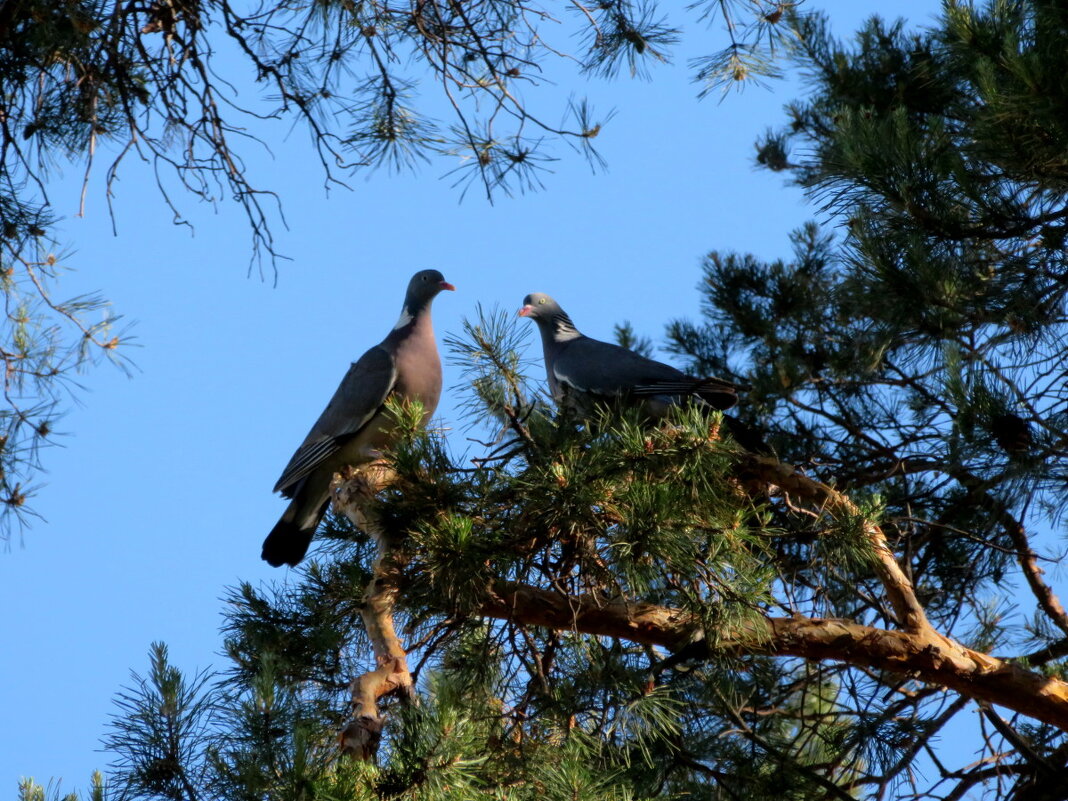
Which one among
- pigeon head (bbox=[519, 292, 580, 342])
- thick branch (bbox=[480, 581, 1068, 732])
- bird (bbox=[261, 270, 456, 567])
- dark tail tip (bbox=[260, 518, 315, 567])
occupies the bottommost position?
thick branch (bbox=[480, 581, 1068, 732])

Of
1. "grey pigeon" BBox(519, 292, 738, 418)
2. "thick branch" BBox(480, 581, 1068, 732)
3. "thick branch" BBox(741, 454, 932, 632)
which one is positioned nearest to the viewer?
"thick branch" BBox(480, 581, 1068, 732)

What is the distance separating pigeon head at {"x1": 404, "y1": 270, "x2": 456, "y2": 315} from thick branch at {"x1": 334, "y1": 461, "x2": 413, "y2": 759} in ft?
4.83

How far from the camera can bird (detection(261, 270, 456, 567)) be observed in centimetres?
395

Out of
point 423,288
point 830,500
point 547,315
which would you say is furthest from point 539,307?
point 830,500

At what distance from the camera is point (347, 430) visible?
156 inches

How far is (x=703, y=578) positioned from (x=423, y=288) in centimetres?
217

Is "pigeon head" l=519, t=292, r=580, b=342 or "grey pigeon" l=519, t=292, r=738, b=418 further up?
"pigeon head" l=519, t=292, r=580, b=342

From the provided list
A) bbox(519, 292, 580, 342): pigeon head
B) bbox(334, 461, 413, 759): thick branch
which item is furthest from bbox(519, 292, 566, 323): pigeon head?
bbox(334, 461, 413, 759): thick branch

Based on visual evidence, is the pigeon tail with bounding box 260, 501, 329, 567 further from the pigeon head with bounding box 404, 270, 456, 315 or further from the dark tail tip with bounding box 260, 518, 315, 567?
the pigeon head with bounding box 404, 270, 456, 315

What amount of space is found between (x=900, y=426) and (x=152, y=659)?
2.70 m

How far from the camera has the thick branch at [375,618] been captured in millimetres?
2184

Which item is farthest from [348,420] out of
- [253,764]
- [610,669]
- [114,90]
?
[253,764]

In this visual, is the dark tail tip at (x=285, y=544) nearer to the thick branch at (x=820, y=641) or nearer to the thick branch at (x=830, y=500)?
the thick branch at (x=820, y=641)

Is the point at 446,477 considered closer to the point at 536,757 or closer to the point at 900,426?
the point at 536,757
